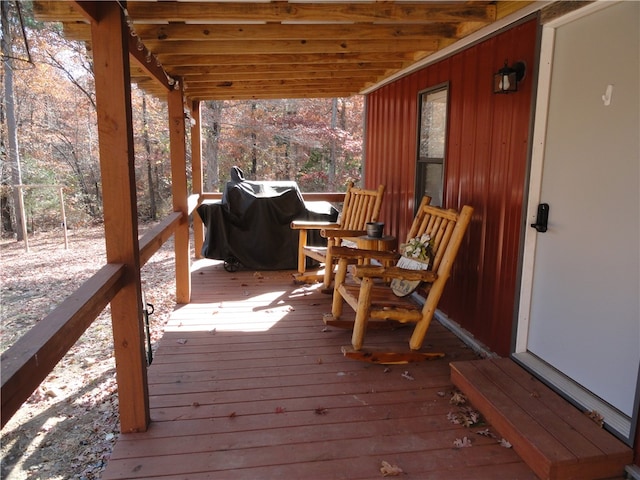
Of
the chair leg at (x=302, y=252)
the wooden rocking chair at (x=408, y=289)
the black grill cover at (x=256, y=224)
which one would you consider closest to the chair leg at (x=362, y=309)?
the wooden rocking chair at (x=408, y=289)

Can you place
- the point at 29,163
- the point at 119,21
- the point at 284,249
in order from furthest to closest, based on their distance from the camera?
the point at 29,163 < the point at 284,249 < the point at 119,21

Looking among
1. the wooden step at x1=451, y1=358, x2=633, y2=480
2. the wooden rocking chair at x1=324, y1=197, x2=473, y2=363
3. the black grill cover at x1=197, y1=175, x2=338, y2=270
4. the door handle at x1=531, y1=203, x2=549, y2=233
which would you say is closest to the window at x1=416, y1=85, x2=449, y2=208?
the wooden rocking chair at x1=324, y1=197, x2=473, y2=363

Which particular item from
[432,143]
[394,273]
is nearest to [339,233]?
[432,143]

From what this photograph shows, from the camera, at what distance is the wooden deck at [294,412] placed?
6.77 feet

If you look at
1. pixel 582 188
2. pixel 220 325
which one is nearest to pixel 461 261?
pixel 582 188

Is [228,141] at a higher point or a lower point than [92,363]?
higher

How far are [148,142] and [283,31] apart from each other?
472 inches

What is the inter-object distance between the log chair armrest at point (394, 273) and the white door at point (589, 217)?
0.59 metres

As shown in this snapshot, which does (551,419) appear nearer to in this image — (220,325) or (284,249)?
(220,325)

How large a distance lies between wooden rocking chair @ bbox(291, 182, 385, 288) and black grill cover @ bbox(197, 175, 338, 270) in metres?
0.49

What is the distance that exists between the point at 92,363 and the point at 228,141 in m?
9.97

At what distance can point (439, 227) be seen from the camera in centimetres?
331

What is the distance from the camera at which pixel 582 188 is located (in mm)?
2355

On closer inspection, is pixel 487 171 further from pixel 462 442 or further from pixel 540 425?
pixel 462 442
